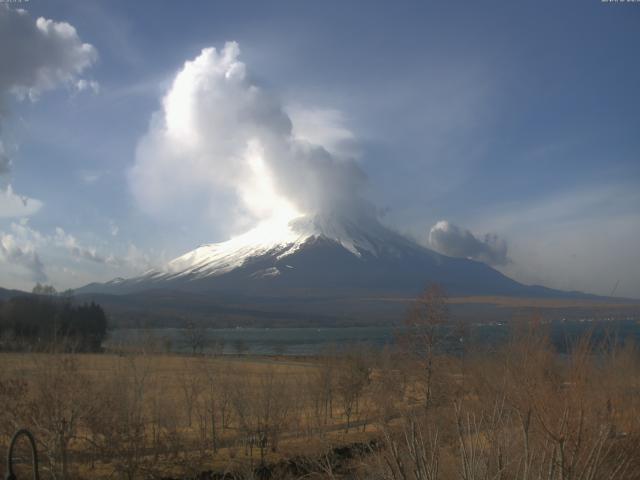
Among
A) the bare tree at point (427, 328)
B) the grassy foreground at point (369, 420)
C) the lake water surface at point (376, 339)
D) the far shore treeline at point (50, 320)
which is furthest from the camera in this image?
the far shore treeline at point (50, 320)

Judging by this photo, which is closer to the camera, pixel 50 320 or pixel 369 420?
pixel 369 420

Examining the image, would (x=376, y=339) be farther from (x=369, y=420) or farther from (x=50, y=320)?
(x=369, y=420)

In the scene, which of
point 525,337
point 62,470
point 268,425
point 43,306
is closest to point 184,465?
point 268,425

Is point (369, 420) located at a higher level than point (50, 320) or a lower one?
lower

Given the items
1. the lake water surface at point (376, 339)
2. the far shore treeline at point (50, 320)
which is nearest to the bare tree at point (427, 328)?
the lake water surface at point (376, 339)

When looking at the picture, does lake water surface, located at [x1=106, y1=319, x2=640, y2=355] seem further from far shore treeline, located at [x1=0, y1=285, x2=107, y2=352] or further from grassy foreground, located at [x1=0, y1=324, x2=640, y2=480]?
far shore treeline, located at [x1=0, y1=285, x2=107, y2=352]

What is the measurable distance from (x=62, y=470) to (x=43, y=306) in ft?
264

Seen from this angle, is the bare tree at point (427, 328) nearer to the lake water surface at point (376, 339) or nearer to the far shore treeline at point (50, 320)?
the lake water surface at point (376, 339)

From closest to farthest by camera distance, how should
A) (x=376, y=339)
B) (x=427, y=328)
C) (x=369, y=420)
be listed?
1. (x=427, y=328)
2. (x=369, y=420)
3. (x=376, y=339)

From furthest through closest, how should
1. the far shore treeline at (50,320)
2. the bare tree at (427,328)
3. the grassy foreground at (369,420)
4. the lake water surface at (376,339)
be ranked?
the far shore treeline at (50,320) < the bare tree at (427,328) < the lake water surface at (376,339) < the grassy foreground at (369,420)

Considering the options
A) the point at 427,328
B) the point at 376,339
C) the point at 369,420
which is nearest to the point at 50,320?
the point at 376,339

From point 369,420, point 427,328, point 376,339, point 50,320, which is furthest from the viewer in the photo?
point 376,339

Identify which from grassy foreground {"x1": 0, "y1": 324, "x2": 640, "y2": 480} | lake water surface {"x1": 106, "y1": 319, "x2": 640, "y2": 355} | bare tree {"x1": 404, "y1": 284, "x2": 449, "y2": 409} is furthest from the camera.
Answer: bare tree {"x1": 404, "y1": 284, "x2": 449, "y2": 409}

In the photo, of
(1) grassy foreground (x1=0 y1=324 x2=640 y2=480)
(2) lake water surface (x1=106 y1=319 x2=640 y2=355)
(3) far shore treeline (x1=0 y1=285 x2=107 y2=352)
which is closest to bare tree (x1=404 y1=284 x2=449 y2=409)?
(1) grassy foreground (x1=0 y1=324 x2=640 y2=480)
